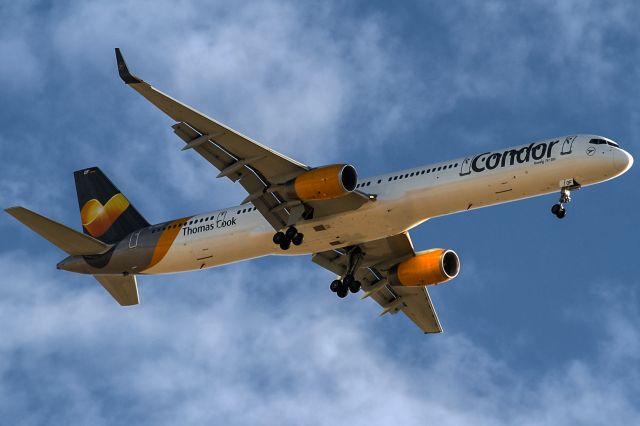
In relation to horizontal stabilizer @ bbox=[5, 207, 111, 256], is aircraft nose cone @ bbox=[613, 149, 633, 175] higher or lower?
lower

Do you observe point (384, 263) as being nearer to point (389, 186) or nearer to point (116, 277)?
point (389, 186)

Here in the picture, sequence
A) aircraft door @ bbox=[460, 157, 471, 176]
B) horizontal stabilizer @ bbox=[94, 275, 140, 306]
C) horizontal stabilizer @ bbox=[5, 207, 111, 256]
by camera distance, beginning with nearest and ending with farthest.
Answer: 1. aircraft door @ bbox=[460, 157, 471, 176]
2. horizontal stabilizer @ bbox=[5, 207, 111, 256]
3. horizontal stabilizer @ bbox=[94, 275, 140, 306]

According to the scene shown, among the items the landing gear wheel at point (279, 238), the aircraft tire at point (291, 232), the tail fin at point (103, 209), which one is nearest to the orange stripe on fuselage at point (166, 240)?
the tail fin at point (103, 209)

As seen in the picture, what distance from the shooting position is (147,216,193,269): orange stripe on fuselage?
59625 mm

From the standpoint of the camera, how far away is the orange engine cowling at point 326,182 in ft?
171

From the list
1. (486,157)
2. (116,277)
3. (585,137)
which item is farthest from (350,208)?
(116,277)

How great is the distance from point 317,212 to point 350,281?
6.90 metres

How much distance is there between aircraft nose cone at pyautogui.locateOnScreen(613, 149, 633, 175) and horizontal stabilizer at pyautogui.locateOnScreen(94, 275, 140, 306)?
25.5 meters

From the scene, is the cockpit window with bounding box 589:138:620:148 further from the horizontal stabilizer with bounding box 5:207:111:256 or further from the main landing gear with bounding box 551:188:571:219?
the horizontal stabilizer with bounding box 5:207:111:256

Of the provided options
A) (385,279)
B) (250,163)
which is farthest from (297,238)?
(385,279)

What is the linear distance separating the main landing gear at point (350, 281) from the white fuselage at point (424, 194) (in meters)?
4.19

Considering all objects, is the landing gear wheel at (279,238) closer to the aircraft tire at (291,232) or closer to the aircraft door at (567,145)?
the aircraft tire at (291,232)

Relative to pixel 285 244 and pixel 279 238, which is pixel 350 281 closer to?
pixel 285 244

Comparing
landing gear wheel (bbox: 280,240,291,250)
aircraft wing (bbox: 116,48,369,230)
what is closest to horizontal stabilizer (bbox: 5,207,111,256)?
aircraft wing (bbox: 116,48,369,230)
